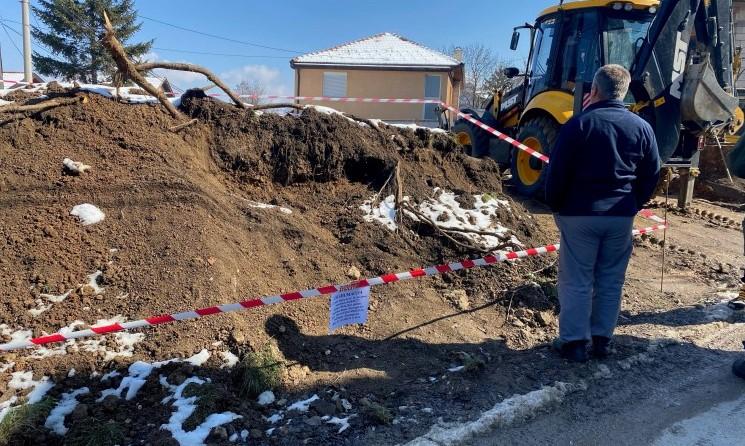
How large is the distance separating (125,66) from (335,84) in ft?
82.2

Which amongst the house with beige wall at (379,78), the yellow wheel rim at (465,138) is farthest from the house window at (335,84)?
the yellow wheel rim at (465,138)

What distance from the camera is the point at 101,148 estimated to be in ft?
18.1

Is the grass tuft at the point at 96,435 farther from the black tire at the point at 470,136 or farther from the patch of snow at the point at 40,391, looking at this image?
the black tire at the point at 470,136

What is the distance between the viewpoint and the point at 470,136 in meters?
11.6

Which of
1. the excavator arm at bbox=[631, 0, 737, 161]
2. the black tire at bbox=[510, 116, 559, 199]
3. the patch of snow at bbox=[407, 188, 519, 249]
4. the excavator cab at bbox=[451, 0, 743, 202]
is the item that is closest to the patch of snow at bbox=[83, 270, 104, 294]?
the patch of snow at bbox=[407, 188, 519, 249]

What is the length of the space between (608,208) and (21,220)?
476 cm

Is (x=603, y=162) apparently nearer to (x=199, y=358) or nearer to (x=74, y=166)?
(x=199, y=358)

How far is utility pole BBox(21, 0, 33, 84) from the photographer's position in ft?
56.9

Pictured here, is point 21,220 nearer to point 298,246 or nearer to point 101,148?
point 101,148

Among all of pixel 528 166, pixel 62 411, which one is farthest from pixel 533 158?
pixel 62 411

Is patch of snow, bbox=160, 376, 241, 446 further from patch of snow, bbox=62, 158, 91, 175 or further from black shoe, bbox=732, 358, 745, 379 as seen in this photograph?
black shoe, bbox=732, 358, 745, 379

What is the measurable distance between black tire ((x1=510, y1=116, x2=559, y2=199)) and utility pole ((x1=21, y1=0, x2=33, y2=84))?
15254 mm

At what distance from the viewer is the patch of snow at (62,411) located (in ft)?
10.5

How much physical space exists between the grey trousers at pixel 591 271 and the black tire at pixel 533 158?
206 inches
